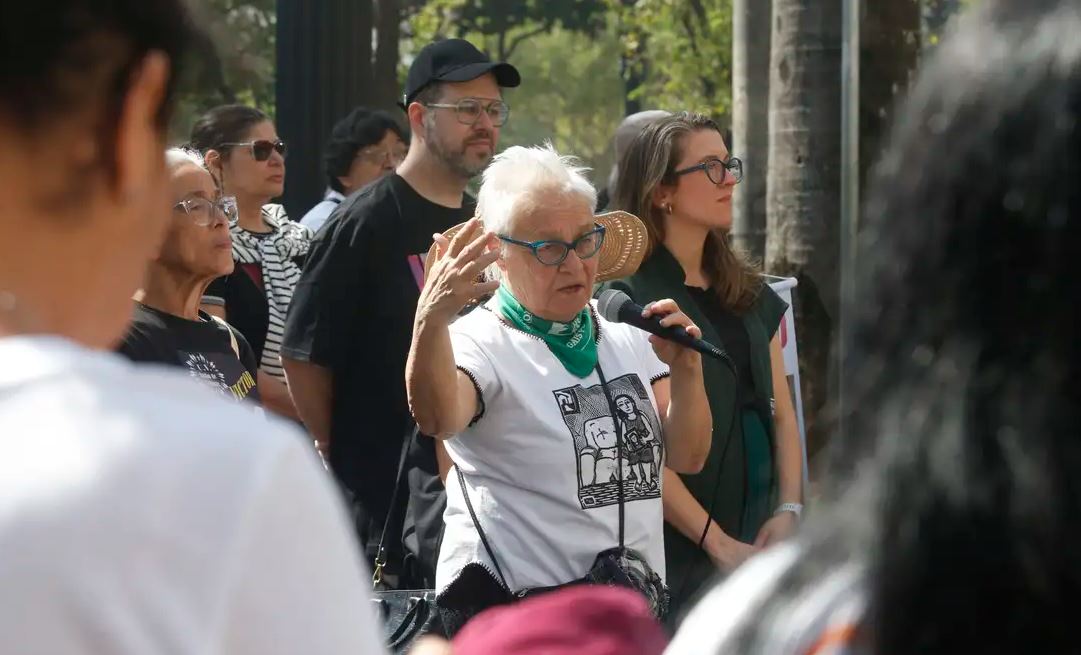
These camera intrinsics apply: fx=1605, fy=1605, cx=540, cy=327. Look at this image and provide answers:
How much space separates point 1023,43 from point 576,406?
2.70 metres

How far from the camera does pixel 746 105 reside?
8.61 meters

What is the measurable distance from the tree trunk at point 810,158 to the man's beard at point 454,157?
8.33ft

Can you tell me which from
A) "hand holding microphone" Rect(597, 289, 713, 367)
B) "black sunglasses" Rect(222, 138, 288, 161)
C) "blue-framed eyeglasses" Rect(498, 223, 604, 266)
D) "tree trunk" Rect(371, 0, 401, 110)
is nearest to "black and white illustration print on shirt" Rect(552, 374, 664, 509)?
"hand holding microphone" Rect(597, 289, 713, 367)

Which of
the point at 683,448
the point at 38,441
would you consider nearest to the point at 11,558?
the point at 38,441

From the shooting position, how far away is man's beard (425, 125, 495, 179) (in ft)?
16.9

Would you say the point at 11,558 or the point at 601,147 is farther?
the point at 601,147

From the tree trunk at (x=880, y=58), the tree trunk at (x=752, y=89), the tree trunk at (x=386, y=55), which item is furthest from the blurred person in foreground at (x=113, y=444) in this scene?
the tree trunk at (x=386, y=55)

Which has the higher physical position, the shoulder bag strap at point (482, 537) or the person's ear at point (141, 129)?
the person's ear at point (141, 129)

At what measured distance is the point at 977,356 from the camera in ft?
3.63

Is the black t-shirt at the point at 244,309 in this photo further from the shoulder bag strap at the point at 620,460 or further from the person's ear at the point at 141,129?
the person's ear at the point at 141,129

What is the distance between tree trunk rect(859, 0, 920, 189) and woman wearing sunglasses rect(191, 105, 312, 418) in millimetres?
2673

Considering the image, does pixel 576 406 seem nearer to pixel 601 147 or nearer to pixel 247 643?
pixel 247 643

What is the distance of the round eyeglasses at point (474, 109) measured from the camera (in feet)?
17.5

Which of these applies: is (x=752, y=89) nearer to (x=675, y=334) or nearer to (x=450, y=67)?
(x=450, y=67)
